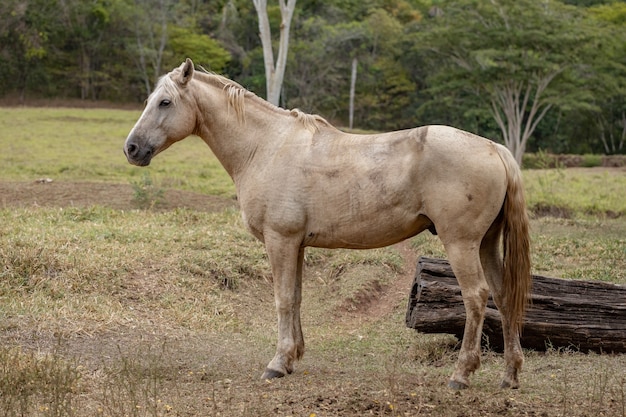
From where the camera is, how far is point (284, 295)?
6.55 m

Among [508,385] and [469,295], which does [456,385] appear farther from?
[469,295]

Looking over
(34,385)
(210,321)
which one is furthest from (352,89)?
(34,385)

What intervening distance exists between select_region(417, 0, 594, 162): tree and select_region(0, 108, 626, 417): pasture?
15.5 metres

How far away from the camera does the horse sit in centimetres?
593

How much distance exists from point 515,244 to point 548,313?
186 cm

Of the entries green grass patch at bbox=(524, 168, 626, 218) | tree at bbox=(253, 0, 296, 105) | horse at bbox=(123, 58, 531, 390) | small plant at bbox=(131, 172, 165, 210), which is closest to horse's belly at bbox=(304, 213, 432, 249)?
horse at bbox=(123, 58, 531, 390)

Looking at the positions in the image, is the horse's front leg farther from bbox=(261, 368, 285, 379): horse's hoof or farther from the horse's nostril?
the horse's nostril

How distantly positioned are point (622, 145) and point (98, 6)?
31689 millimetres

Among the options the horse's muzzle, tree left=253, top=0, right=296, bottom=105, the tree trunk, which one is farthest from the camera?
the tree trunk

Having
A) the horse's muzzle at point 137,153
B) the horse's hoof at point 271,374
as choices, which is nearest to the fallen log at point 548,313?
the horse's hoof at point 271,374

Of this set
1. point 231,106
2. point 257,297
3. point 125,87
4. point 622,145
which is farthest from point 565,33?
point 125,87

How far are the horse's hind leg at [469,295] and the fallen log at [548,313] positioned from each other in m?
1.46

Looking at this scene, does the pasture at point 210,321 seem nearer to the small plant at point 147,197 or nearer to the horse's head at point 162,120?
the small plant at point 147,197

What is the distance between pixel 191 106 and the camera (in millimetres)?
6773
